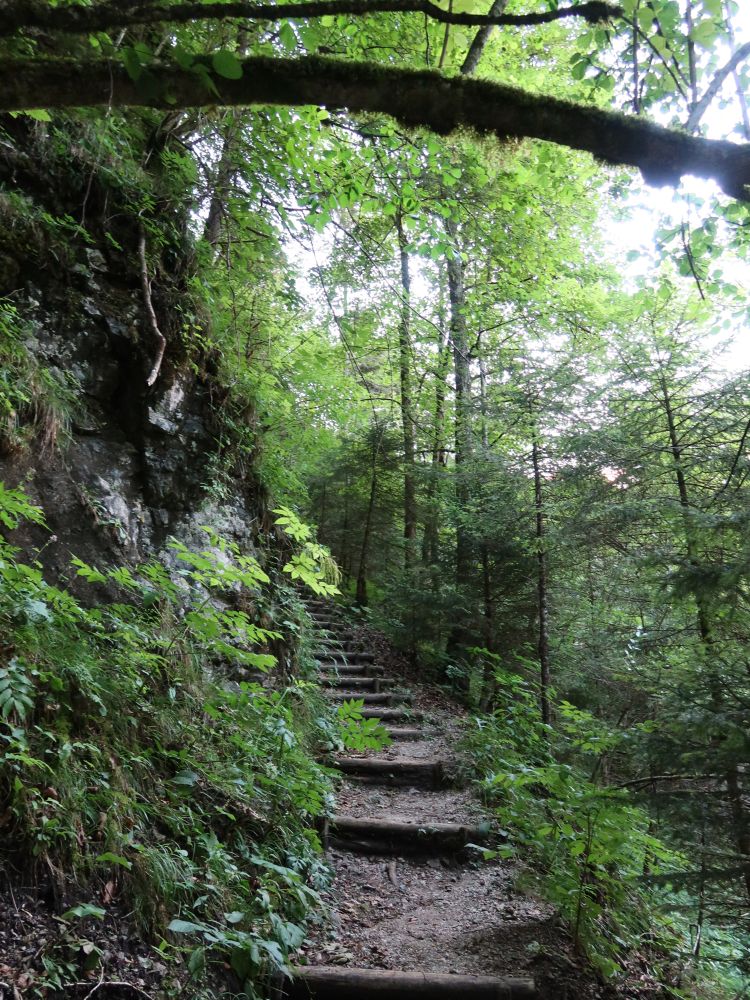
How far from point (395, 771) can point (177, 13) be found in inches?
252

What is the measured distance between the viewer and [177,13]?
6.18ft

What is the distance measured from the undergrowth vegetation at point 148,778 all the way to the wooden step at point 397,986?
271 millimetres

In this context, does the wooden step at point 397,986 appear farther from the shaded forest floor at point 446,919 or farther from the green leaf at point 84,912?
the green leaf at point 84,912

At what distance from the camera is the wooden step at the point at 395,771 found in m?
6.11

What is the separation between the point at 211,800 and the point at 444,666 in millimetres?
6851

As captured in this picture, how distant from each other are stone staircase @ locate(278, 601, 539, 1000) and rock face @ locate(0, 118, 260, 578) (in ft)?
9.80

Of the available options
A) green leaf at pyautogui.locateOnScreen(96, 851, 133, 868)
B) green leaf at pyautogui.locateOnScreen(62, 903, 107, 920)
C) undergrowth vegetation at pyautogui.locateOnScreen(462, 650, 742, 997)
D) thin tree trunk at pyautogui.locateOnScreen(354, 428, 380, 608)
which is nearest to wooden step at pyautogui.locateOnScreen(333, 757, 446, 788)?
undergrowth vegetation at pyautogui.locateOnScreen(462, 650, 742, 997)

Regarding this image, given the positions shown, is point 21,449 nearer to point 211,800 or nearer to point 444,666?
point 211,800

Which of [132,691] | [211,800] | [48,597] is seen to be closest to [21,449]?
[48,597]

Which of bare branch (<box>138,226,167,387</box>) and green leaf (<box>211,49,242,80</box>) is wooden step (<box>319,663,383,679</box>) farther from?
green leaf (<box>211,49,242,80</box>)

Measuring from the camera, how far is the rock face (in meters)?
4.18

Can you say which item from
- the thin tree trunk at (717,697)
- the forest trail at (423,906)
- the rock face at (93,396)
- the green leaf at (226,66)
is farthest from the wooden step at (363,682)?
the green leaf at (226,66)

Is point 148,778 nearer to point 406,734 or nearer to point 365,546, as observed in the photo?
point 406,734

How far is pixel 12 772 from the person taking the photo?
2395 millimetres
